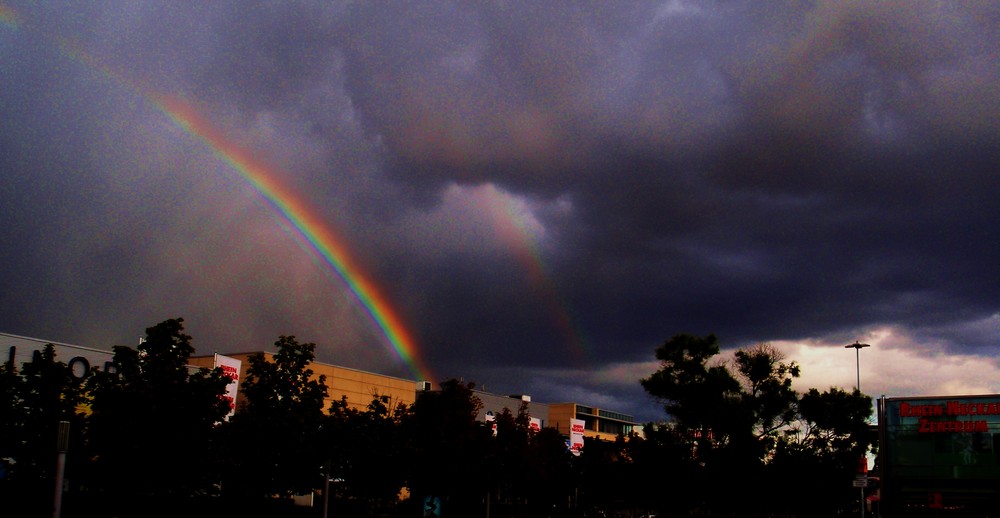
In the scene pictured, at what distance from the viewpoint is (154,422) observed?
34.5 meters

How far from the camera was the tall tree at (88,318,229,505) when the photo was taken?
34094 mm

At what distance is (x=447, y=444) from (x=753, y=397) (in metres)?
22.7

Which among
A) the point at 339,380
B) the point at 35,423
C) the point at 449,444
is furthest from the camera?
the point at 339,380

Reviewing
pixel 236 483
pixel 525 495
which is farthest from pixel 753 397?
pixel 236 483

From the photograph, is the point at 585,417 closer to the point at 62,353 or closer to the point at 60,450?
the point at 62,353

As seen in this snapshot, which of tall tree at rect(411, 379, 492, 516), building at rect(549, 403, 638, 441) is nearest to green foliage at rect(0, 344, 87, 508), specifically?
tall tree at rect(411, 379, 492, 516)

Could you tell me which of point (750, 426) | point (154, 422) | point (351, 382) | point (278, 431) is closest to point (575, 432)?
point (351, 382)

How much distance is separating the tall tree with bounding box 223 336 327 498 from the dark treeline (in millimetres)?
74

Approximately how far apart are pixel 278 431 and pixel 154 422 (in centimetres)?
804

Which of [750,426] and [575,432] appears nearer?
[750,426]

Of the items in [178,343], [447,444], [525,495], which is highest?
[178,343]

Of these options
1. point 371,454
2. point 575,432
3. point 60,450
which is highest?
point 60,450

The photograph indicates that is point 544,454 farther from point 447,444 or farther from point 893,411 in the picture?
point 893,411

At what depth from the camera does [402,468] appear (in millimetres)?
52594
